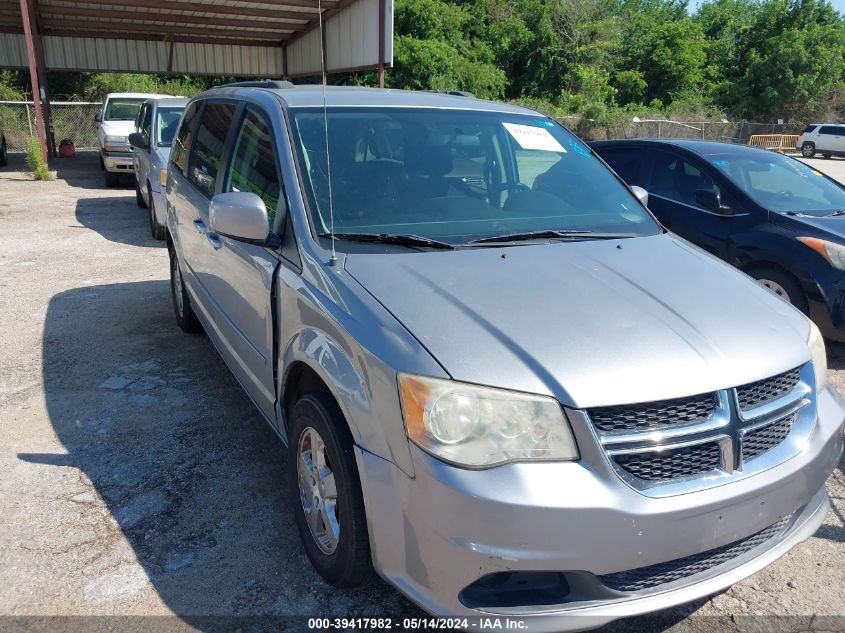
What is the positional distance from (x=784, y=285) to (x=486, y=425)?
175 inches

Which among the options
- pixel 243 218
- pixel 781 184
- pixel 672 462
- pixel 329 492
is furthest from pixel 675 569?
pixel 781 184

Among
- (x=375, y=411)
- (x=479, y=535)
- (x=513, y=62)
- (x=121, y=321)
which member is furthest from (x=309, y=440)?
(x=513, y=62)

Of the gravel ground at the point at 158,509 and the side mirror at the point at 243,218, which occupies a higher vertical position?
the side mirror at the point at 243,218

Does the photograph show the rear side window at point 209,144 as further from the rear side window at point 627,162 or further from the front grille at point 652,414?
the rear side window at point 627,162

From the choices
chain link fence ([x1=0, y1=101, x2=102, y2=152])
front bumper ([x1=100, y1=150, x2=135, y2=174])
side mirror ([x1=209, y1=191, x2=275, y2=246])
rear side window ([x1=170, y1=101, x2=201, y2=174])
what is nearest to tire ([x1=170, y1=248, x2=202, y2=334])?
rear side window ([x1=170, y1=101, x2=201, y2=174])

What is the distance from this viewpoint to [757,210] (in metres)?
6.01

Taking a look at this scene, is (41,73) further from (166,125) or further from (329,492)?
(329,492)

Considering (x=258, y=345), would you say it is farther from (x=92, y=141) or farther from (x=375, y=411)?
(x=92, y=141)

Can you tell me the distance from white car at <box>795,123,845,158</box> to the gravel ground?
33821 mm

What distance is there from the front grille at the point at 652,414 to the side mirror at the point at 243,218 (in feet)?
5.23

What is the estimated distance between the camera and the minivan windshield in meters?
3.17

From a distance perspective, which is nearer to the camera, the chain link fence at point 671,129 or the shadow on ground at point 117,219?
the shadow on ground at point 117,219

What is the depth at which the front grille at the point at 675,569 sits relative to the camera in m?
2.21

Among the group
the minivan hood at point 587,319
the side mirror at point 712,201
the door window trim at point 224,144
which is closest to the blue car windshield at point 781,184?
the side mirror at point 712,201
